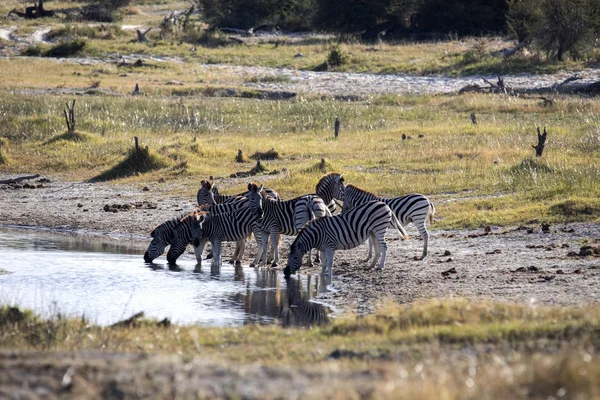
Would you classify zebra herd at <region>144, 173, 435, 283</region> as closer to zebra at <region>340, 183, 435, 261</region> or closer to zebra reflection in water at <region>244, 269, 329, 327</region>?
zebra at <region>340, 183, 435, 261</region>

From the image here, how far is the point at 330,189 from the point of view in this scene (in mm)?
16500

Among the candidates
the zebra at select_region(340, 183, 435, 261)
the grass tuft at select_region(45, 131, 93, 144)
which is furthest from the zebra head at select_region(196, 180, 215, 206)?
the grass tuft at select_region(45, 131, 93, 144)

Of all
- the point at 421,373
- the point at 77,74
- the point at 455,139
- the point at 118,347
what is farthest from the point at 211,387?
the point at 77,74

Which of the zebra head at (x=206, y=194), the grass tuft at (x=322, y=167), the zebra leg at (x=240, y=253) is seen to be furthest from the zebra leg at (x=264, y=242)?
the grass tuft at (x=322, y=167)

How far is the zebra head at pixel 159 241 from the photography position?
16.1 metres

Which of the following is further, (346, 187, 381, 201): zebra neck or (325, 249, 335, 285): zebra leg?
(346, 187, 381, 201): zebra neck

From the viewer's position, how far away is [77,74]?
44719mm

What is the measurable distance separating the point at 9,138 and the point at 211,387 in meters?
24.3

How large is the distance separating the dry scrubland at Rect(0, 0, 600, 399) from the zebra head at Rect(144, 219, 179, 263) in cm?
485

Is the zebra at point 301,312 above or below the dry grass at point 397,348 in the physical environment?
below

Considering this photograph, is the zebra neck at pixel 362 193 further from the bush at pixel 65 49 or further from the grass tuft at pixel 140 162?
the bush at pixel 65 49

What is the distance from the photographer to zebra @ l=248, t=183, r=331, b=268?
15.1 m

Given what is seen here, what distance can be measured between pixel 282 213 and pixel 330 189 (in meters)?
1.51

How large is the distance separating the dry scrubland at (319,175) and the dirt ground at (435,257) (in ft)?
3.53
